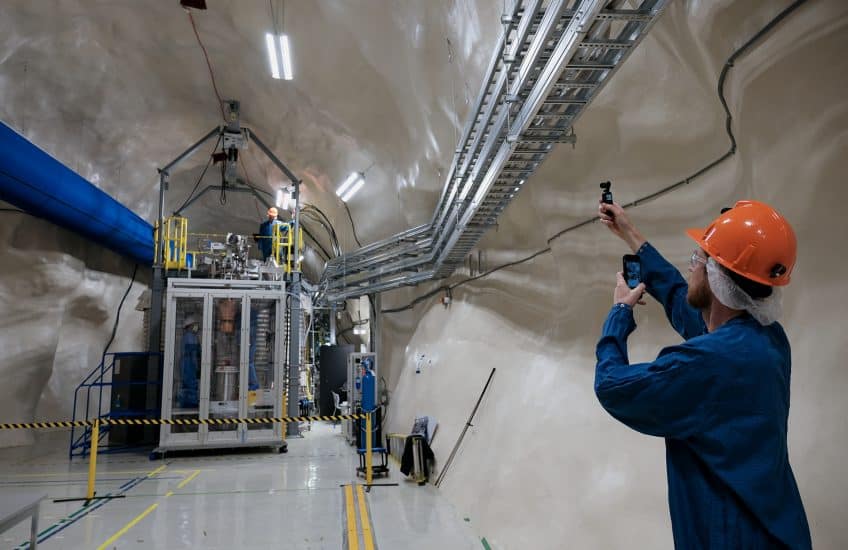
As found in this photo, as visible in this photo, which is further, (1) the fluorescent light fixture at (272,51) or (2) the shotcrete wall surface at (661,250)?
(1) the fluorescent light fixture at (272,51)

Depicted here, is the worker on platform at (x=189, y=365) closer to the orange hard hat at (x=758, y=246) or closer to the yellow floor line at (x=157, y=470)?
the yellow floor line at (x=157, y=470)

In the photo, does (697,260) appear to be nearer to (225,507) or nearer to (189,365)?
(225,507)

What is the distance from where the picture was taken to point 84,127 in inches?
528

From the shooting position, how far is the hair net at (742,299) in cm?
186

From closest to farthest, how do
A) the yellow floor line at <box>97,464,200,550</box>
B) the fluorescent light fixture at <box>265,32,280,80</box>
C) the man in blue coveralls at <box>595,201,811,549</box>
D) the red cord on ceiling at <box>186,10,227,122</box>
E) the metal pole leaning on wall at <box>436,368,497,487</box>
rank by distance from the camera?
the man in blue coveralls at <box>595,201,811,549</box> < the yellow floor line at <box>97,464,200,550</box> < the metal pole leaning on wall at <box>436,368,497,487</box> < the fluorescent light fixture at <box>265,32,280,80</box> < the red cord on ceiling at <box>186,10,227,122</box>

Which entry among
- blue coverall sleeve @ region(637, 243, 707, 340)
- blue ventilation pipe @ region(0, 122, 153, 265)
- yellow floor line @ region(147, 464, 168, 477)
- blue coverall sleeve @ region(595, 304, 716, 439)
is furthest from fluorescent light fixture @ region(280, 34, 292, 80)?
blue coverall sleeve @ region(595, 304, 716, 439)

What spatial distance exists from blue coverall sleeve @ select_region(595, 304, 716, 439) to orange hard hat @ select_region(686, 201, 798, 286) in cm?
34

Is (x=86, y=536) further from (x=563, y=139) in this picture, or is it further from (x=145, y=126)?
(x=145, y=126)

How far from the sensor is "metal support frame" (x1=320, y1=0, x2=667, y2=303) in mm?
3467

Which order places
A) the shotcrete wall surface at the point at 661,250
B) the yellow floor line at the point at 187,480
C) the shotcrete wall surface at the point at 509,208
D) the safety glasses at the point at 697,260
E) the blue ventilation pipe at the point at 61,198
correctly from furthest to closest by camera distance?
1. the blue ventilation pipe at the point at 61,198
2. the yellow floor line at the point at 187,480
3. the shotcrete wall surface at the point at 509,208
4. the shotcrete wall surface at the point at 661,250
5. the safety glasses at the point at 697,260

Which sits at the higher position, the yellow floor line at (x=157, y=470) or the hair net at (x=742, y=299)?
the hair net at (x=742, y=299)

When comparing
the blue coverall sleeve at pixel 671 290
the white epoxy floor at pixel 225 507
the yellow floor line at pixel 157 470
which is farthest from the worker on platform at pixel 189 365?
the blue coverall sleeve at pixel 671 290

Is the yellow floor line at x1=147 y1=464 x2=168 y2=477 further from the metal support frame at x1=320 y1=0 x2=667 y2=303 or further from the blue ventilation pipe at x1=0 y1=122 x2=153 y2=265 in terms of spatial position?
the metal support frame at x1=320 y1=0 x2=667 y2=303

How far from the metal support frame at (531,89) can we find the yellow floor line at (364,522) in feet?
13.0
